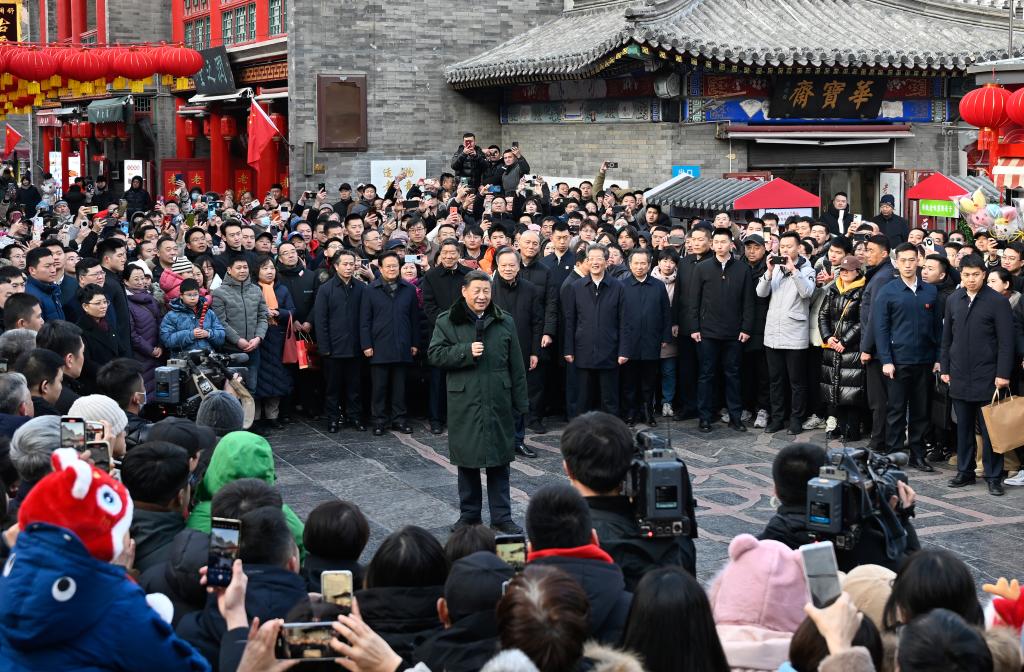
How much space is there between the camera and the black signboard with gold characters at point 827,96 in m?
20.1

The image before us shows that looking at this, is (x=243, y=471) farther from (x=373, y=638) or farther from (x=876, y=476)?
(x=876, y=476)

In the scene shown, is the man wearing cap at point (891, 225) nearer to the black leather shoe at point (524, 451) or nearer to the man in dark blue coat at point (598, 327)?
the man in dark blue coat at point (598, 327)

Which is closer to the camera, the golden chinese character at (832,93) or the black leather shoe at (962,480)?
the black leather shoe at (962,480)

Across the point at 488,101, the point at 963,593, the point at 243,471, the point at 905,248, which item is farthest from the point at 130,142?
the point at 963,593

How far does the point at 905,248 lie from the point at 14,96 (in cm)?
1380

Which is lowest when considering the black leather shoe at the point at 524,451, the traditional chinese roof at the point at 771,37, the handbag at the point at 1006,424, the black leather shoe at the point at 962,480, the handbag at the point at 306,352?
the black leather shoe at the point at 962,480

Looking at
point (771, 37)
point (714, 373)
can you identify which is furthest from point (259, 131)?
point (714, 373)

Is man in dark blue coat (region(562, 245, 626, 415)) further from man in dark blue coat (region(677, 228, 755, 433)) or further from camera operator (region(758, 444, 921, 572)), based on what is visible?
camera operator (region(758, 444, 921, 572))

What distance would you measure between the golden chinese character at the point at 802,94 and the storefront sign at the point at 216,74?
11327 mm

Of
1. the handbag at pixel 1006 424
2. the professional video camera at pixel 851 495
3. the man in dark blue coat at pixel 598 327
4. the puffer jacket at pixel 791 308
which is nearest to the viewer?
the professional video camera at pixel 851 495

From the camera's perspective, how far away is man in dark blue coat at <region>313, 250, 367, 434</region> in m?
11.6

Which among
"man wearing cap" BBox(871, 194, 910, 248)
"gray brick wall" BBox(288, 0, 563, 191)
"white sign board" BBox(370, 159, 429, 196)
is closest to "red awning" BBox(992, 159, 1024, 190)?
"man wearing cap" BBox(871, 194, 910, 248)

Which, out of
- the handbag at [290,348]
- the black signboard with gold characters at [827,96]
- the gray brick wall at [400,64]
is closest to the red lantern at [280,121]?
the gray brick wall at [400,64]

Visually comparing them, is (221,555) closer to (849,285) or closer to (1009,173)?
(849,285)
